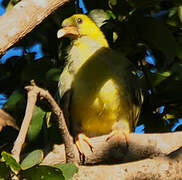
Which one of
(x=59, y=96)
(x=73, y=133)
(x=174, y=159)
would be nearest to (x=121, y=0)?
(x=59, y=96)

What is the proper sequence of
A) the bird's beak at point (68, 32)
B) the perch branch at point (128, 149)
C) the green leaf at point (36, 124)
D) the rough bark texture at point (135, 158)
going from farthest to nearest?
the bird's beak at point (68, 32)
the green leaf at point (36, 124)
the perch branch at point (128, 149)
the rough bark texture at point (135, 158)

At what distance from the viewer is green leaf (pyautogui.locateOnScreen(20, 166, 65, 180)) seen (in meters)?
1.71

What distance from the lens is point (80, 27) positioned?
3.45m

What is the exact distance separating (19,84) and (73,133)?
478mm

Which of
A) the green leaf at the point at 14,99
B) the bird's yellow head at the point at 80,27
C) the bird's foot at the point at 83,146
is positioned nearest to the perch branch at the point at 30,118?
the bird's foot at the point at 83,146

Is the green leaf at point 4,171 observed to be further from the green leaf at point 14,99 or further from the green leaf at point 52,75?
the green leaf at point 52,75

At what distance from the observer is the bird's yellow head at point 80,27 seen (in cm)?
328

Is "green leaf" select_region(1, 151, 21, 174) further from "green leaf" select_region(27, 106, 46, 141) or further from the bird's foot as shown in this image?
"green leaf" select_region(27, 106, 46, 141)

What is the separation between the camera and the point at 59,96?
3117 millimetres

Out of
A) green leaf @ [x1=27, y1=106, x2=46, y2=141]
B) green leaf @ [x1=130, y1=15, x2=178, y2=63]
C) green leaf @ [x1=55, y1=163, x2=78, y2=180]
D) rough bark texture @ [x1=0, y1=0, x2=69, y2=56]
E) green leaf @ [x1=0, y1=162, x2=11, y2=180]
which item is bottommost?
green leaf @ [x1=27, y1=106, x2=46, y2=141]

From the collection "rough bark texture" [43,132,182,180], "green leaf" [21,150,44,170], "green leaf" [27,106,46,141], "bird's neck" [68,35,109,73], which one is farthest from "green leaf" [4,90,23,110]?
"green leaf" [21,150,44,170]

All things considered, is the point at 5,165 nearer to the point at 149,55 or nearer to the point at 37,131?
the point at 37,131

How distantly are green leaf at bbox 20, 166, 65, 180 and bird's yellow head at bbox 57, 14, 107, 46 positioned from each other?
1.59 m

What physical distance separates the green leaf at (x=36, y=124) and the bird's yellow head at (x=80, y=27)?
1.83 feet
